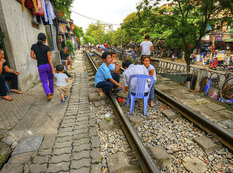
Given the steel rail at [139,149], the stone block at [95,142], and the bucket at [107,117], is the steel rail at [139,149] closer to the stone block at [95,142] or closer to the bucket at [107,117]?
the bucket at [107,117]

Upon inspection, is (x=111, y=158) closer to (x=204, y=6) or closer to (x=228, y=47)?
(x=204, y=6)

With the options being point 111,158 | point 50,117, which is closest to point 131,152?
point 111,158

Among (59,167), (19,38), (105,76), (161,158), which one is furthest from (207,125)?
(19,38)

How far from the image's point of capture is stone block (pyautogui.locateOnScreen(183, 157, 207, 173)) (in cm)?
204

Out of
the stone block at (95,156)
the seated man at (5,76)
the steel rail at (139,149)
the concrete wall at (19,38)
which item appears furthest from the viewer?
the concrete wall at (19,38)

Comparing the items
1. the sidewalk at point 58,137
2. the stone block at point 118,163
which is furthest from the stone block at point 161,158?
the sidewalk at point 58,137

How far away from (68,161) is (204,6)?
27.2 ft

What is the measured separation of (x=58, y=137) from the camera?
277 centimetres

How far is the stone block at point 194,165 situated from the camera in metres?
2.04

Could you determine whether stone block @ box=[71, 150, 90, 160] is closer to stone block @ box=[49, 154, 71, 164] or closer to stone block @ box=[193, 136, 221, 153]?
stone block @ box=[49, 154, 71, 164]

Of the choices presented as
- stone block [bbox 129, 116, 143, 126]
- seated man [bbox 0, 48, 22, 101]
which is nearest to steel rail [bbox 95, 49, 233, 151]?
stone block [bbox 129, 116, 143, 126]

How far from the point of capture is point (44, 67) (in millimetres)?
4238

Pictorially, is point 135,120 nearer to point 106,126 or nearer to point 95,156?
point 106,126

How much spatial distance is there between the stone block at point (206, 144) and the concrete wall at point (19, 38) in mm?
6029
